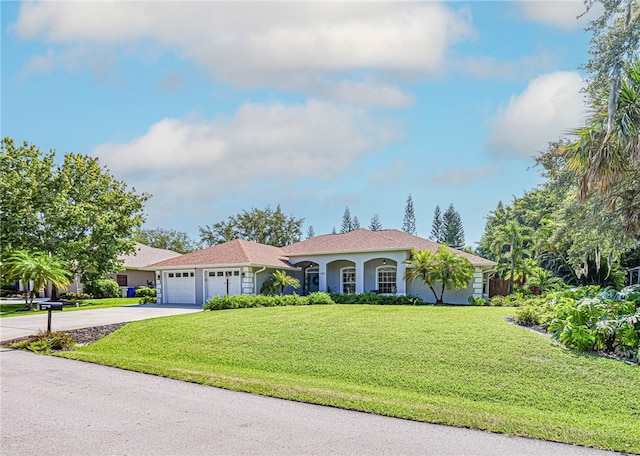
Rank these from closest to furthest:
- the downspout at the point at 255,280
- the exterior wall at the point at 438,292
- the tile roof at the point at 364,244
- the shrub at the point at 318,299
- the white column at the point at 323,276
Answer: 1. the shrub at the point at 318,299
2. the exterior wall at the point at 438,292
3. the tile roof at the point at 364,244
4. the downspout at the point at 255,280
5. the white column at the point at 323,276

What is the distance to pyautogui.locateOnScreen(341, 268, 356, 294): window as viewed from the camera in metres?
25.4

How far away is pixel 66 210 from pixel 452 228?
1940 inches

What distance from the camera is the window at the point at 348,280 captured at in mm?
25438

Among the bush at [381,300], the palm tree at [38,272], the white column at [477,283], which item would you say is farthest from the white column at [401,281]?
A: the palm tree at [38,272]

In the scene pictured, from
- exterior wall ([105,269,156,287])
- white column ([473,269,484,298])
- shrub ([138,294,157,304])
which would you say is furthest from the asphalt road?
exterior wall ([105,269,156,287])

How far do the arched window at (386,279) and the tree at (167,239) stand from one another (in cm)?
3893

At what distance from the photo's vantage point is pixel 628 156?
8.98 meters

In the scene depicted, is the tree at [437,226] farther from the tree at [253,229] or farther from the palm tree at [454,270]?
the palm tree at [454,270]

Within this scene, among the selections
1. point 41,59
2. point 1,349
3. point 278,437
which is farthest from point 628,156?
point 1,349

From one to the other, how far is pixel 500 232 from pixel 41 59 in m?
23.5

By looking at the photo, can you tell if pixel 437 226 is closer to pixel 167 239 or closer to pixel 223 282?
pixel 167 239

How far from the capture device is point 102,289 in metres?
31.7

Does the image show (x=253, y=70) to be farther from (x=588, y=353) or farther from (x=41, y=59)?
(x=588, y=353)

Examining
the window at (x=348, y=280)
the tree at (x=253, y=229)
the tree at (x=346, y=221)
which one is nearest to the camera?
the window at (x=348, y=280)
